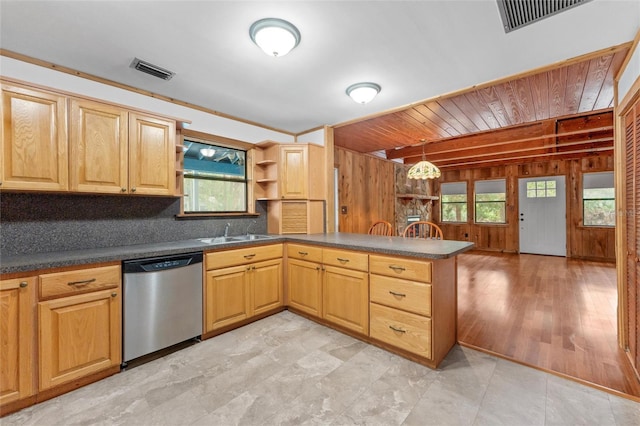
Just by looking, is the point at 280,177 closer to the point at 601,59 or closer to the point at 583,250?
the point at 601,59

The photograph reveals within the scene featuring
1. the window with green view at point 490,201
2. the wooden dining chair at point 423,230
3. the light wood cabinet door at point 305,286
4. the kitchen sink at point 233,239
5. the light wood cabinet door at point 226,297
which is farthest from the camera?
the window with green view at point 490,201

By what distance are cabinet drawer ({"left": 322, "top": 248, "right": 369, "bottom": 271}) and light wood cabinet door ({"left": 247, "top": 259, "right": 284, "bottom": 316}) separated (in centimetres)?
64

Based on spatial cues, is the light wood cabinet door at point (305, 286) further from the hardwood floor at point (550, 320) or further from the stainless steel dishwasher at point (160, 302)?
the hardwood floor at point (550, 320)

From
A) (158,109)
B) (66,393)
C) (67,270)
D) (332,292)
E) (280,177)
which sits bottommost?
(66,393)

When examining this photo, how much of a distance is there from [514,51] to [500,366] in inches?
93.2

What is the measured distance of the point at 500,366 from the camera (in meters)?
2.03

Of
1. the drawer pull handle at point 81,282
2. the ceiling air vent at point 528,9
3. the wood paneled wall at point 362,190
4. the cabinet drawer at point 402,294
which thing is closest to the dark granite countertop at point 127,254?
the drawer pull handle at point 81,282

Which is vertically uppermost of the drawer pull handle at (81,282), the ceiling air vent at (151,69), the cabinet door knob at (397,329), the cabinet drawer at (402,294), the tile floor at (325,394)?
the ceiling air vent at (151,69)

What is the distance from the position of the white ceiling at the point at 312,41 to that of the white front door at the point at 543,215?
20.3 ft

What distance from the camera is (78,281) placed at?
5.98ft

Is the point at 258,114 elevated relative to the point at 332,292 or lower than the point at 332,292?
elevated

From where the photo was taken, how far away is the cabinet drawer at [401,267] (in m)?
2.03

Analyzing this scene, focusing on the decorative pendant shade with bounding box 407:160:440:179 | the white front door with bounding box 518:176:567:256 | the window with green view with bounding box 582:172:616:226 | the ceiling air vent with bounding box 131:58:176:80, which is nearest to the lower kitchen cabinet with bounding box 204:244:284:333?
the ceiling air vent with bounding box 131:58:176:80

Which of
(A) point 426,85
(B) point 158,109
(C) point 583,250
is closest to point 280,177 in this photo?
(B) point 158,109
